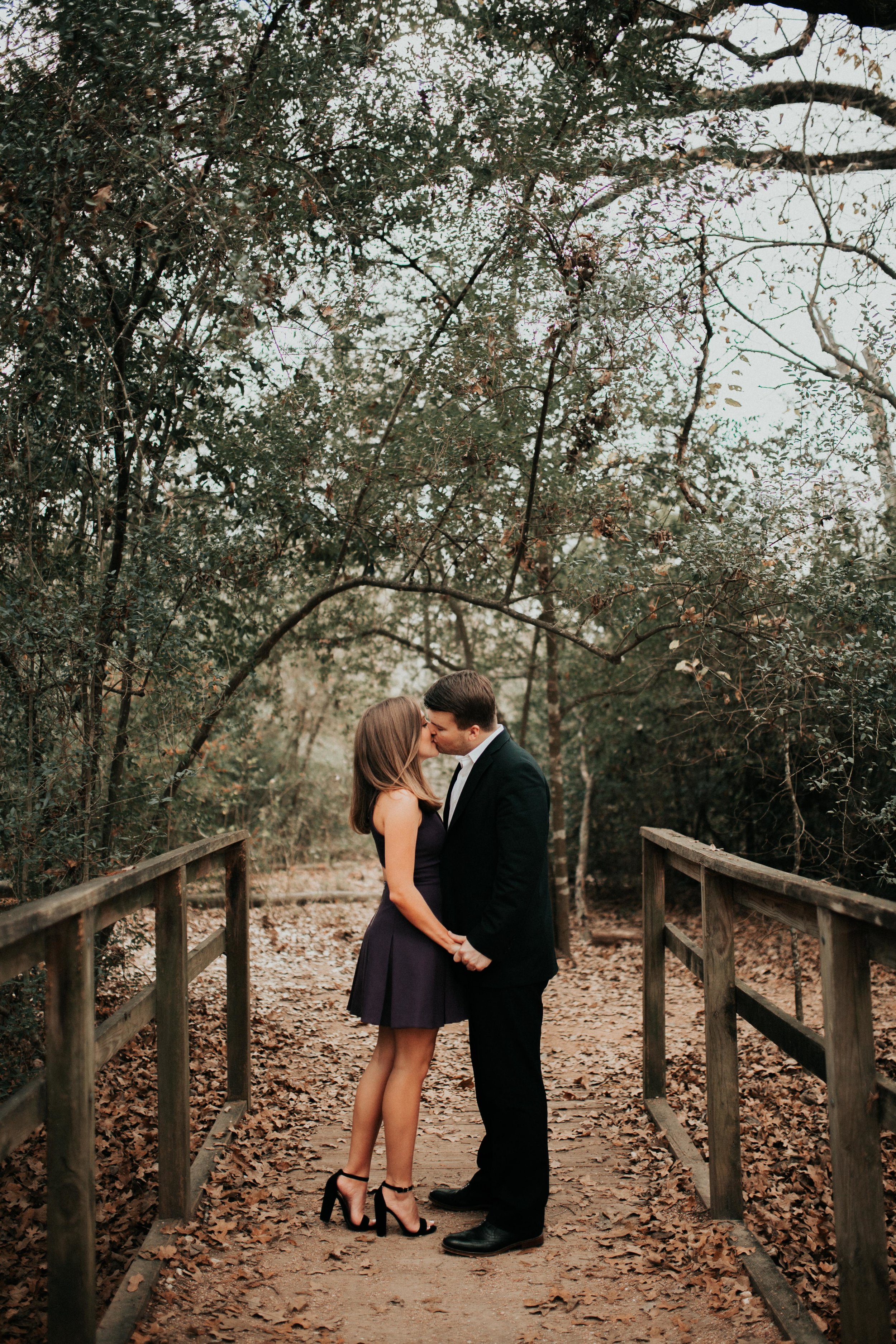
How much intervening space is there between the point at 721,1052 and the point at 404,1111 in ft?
3.78

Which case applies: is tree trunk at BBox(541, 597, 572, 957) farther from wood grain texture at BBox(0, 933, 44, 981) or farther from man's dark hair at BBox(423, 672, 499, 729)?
wood grain texture at BBox(0, 933, 44, 981)

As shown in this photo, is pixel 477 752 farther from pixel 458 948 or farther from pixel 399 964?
pixel 399 964

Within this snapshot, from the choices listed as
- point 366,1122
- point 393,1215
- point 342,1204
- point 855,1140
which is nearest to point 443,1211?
point 393,1215

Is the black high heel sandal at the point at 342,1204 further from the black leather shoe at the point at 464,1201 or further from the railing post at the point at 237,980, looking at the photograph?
the railing post at the point at 237,980

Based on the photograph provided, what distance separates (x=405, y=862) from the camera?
367 cm

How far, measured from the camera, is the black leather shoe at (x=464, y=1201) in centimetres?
403

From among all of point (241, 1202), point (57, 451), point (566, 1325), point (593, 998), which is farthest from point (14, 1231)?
point (593, 998)

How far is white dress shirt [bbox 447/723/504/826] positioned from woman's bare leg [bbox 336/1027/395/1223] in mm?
852

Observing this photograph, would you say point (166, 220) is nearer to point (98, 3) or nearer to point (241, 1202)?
point (98, 3)

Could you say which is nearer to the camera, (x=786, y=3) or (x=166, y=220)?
(x=166, y=220)

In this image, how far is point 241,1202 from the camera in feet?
13.3

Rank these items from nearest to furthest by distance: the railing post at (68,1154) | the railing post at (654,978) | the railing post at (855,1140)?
the railing post at (855,1140)
the railing post at (68,1154)
the railing post at (654,978)

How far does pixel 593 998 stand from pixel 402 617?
16.3ft

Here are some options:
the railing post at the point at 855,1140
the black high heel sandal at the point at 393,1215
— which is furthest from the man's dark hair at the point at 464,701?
the black high heel sandal at the point at 393,1215
